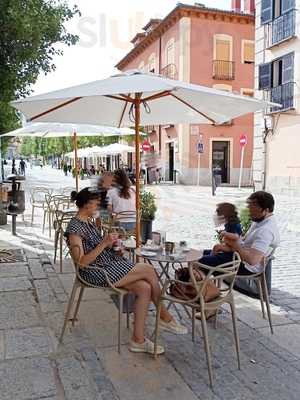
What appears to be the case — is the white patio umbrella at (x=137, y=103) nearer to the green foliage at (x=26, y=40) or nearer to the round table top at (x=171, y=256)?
the round table top at (x=171, y=256)

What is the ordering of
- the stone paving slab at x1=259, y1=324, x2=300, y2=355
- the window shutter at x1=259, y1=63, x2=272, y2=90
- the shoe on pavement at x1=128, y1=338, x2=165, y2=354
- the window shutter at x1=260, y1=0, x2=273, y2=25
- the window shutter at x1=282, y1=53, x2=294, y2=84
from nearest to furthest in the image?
1. the shoe on pavement at x1=128, y1=338, x2=165, y2=354
2. the stone paving slab at x1=259, y1=324, x2=300, y2=355
3. the window shutter at x1=282, y1=53, x2=294, y2=84
4. the window shutter at x1=260, y1=0, x2=273, y2=25
5. the window shutter at x1=259, y1=63, x2=272, y2=90

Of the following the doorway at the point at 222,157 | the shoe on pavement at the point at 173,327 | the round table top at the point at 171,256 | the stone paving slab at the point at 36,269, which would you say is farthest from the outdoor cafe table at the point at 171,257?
the doorway at the point at 222,157

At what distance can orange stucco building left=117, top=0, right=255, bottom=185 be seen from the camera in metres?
26.4

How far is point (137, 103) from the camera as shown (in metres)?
4.39

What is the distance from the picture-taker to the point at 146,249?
377 centimetres

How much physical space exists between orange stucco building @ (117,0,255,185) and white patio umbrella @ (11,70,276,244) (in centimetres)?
2024

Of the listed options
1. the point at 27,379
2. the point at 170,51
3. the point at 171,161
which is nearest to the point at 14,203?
the point at 27,379

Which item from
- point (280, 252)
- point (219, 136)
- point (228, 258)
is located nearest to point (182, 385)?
point (228, 258)

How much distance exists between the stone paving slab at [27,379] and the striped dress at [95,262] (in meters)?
0.69

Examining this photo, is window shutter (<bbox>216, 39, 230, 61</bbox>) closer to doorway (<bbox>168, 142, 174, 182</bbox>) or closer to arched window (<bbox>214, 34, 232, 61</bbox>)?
arched window (<bbox>214, 34, 232, 61</bbox>)

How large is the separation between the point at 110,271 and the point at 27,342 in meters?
0.88

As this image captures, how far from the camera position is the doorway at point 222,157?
2757cm

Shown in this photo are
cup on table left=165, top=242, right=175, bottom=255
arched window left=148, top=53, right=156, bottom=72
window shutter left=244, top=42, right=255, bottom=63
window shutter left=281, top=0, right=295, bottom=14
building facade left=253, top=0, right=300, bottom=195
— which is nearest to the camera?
cup on table left=165, top=242, right=175, bottom=255

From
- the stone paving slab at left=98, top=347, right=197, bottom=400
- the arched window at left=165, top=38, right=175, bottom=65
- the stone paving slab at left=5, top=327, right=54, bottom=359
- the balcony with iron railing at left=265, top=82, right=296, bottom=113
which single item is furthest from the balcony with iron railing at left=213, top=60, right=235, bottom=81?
the stone paving slab at left=98, top=347, right=197, bottom=400
